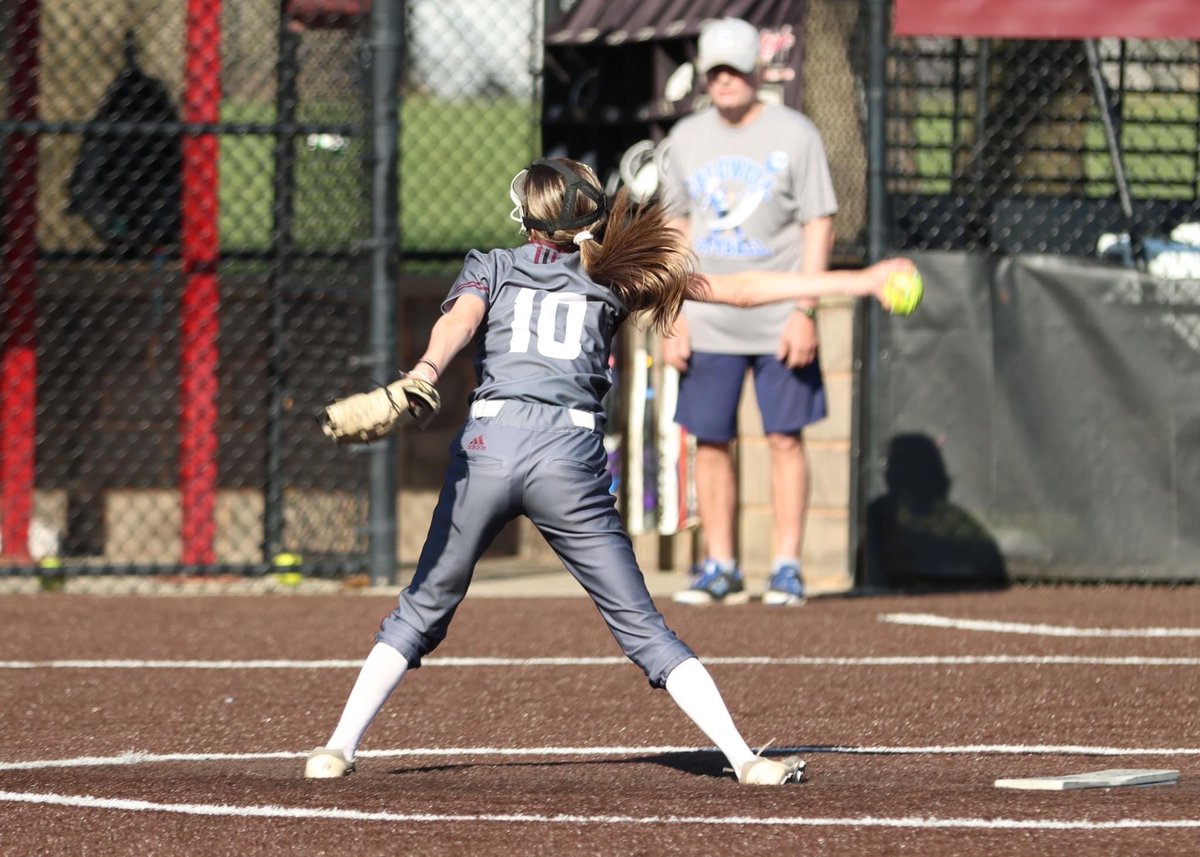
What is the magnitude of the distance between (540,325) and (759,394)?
147 inches

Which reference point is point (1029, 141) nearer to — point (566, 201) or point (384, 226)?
point (384, 226)

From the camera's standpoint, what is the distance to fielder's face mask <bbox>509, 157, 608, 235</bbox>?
199 inches

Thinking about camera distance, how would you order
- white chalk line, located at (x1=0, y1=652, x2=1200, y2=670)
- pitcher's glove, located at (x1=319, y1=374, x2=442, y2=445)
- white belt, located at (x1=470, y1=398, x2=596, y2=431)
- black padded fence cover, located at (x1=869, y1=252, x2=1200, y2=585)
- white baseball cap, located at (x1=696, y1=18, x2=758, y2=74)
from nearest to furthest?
pitcher's glove, located at (x1=319, y1=374, x2=442, y2=445)
white belt, located at (x1=470, y1=398, x2=596, y2=431)
white chalk line, located at (x1=0, y1=652, x2=1200, y2=670)
white baseball cap, located at (x1=696, y1=18, x2=758, y2=74)
black padded fence cover, located at (x1=869, y1=252, x2=1200, y2=585)

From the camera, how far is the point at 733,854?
3912 mm

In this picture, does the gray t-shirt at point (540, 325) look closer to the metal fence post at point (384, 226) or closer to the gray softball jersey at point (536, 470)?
the gray softball jersey at point (536, 470)

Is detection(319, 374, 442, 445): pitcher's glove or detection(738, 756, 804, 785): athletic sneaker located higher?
detection(319, 374, 442, 445): pitcher's glove

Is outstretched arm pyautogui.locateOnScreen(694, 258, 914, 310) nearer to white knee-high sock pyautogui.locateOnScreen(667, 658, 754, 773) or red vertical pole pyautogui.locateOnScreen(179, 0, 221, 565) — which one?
white knee-high sock pyautogui.locateOnScreen(667, 658, 754, 773)

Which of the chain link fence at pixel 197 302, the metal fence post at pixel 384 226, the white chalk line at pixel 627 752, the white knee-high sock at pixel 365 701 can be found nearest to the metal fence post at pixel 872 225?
the chain link fence at pixel 197 302

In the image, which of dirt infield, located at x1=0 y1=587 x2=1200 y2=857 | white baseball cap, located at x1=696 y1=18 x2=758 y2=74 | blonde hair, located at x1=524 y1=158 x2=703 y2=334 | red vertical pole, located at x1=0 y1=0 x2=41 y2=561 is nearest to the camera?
dirt infield, located at x1=0 y1=587 x2=1200 y2=857

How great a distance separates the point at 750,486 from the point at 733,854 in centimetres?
632

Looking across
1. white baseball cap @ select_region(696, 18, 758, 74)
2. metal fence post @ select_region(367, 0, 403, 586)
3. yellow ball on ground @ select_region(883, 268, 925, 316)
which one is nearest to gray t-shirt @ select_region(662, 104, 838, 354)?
white baseball cap @ select_region(696, 18, 758, 74)

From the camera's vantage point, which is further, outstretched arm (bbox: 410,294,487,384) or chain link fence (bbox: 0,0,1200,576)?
chain link fence (bbox: 0,0,1200,576)

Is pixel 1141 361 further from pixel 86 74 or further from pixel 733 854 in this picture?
pixel 86 74

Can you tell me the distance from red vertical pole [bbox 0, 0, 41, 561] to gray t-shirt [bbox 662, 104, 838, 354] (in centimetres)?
350
